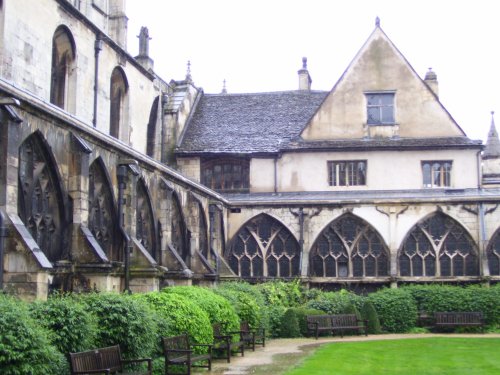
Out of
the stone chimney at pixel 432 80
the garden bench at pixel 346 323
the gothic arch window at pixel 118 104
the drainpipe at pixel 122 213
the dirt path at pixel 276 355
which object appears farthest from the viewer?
the stone chimney at pixel 432 80

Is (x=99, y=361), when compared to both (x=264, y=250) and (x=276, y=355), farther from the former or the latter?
(x=264, y=250)

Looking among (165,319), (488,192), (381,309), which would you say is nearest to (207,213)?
(381,309)

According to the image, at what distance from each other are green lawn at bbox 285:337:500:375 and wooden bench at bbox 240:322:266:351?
181 cm

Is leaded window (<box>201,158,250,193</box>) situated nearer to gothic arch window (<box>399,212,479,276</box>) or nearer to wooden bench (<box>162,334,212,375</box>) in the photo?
gothic arch window (<box>399,212,479,276</box>)

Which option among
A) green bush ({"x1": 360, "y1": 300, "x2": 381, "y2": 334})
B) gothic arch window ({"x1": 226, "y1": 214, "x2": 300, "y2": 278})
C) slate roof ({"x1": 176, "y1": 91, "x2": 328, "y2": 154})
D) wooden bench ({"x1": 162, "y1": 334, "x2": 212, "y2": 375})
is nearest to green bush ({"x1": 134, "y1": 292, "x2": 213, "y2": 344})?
wooden bench ({"x1": 162, "y1": 334, "x2": 212, "y2": 375})

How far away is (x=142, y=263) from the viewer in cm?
2223

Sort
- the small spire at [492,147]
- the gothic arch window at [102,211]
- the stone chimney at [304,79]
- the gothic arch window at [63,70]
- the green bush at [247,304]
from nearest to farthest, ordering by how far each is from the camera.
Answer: the gothic arch window at [102,211], the green bush at [247,304], the gothic arch window at [63,70], the stone chimney at [304,79], the small spire at [492,147]

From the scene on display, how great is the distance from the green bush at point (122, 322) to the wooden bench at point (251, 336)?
249 inches

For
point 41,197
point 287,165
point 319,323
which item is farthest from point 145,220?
point 287,165

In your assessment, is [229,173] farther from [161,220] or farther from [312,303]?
[161,220]

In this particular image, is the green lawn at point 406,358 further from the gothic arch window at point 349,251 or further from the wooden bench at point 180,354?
the gothic arch window at point 349,251

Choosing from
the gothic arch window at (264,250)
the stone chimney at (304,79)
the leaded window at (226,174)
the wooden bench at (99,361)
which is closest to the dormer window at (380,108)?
the leaded window at (226,174)

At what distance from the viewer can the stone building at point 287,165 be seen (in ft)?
91.3

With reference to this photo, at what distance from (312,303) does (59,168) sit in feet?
49.5
